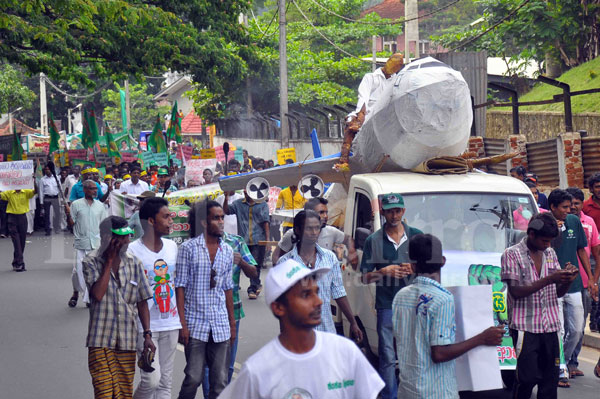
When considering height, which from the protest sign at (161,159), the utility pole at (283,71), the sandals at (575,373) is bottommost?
the sandals at (575,373)

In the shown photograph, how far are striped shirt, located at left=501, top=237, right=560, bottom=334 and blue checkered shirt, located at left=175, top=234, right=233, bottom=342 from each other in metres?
1.99

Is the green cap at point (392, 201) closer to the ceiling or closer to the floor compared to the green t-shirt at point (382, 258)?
closer to the ceiling

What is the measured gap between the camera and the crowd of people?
3670 mm

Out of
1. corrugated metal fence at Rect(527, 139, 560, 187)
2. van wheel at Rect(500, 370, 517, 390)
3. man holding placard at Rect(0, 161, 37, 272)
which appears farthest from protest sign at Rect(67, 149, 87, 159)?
van wheel at Rect(500, 370, 517, 390)

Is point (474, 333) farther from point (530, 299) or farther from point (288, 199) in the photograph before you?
point (288, 199)

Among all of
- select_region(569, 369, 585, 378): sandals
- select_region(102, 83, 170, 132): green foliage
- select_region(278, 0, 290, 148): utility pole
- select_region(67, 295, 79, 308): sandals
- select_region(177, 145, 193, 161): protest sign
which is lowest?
select_region(569, 369, 585, 378): sandals

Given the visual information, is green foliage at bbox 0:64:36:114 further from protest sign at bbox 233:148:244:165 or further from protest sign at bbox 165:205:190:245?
protest sign at bbox 165:205:190:245

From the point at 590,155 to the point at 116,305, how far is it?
10.3m

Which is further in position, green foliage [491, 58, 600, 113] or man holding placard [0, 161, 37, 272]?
green foliage [491, 58, 600, 113]

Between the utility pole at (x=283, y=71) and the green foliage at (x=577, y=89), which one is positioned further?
the utility pole at (x=283, y=71)

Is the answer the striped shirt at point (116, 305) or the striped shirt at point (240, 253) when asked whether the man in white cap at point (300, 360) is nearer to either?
the striped shirt at point (116, 305)

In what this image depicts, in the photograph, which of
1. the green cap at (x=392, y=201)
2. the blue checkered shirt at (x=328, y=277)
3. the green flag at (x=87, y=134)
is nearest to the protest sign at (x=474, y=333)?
the blue checkered shirt at (x=328, y=277)

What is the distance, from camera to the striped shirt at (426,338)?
486 centimetres

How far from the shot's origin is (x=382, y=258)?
7422 mm
